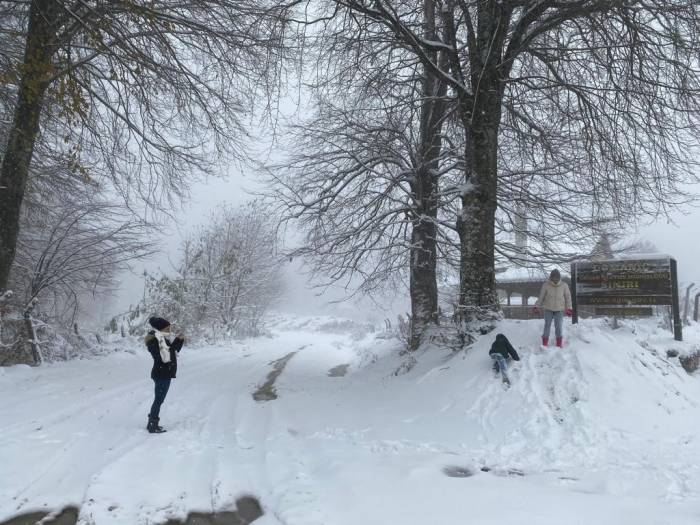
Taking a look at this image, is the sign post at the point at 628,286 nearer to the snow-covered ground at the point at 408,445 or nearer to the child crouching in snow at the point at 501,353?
the snow-covered ground at the point at 408,445

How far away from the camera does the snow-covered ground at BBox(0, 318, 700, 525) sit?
390 cm

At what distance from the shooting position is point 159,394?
6.34m

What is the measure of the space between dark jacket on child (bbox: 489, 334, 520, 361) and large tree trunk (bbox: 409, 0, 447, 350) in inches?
177

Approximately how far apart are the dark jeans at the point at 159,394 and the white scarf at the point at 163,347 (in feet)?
0.87

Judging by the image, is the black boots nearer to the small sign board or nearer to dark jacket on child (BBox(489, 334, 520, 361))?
dark jacket on child (BBox(489, 334, 520, 361))

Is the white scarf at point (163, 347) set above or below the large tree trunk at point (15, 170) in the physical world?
below

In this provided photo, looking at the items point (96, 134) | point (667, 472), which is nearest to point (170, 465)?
point (667, 472)

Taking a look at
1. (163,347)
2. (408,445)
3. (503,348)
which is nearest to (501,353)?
(503,348)

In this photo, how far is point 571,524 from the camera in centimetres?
344

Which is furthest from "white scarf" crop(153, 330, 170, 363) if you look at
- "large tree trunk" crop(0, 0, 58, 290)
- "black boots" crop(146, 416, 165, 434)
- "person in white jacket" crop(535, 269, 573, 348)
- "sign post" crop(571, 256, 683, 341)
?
"sign post" crop(571, 256, 683, 341)

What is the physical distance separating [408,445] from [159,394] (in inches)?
129

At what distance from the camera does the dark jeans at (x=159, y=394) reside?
20.2 feet

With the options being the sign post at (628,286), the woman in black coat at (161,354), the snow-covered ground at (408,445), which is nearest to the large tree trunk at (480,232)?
the snow-covered ground at (408,445)

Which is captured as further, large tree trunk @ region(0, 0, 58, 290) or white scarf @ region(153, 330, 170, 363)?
large tree trunk @ region(0, 0, 58, 290)
